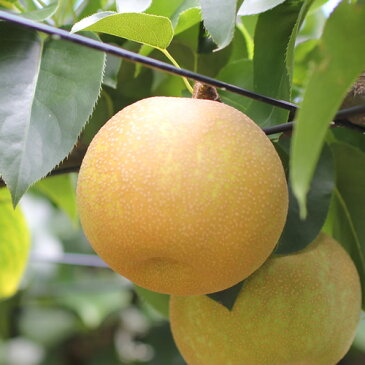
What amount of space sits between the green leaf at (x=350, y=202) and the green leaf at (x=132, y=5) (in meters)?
0.25

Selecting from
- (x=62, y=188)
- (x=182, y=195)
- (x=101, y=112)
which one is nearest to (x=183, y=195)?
(x=182, y=195)

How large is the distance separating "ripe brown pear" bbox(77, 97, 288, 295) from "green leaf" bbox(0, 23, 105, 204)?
0.19 feet

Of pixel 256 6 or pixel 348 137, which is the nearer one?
pixel 256 6

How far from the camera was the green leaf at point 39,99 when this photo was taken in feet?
1.95

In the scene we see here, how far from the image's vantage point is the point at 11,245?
3.84 ft

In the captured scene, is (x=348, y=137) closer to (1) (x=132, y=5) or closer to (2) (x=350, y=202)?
(2) (x=350, y=202)

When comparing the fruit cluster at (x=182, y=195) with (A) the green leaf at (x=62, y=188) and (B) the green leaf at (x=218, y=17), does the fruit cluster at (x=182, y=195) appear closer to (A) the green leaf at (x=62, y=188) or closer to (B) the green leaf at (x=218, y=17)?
(B) the green leaf at (x=218, y=17)

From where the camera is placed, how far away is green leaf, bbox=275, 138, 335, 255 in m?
0.65

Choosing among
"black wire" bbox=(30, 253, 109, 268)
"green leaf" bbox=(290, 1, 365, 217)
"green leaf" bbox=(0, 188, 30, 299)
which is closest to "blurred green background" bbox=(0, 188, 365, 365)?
"black wire" bbox=(30, 253, 109, 268)

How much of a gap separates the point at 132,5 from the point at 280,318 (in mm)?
340

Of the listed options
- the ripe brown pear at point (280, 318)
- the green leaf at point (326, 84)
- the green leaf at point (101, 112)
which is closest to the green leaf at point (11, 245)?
the green leaf at point (101, 112)

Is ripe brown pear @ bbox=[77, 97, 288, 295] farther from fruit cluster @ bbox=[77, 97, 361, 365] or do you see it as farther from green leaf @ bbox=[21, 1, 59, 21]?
green leaf @ bbox=[21, 1, 59, 21]

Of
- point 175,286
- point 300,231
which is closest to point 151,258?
point 175,286

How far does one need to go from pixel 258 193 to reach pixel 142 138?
0.33 ft
